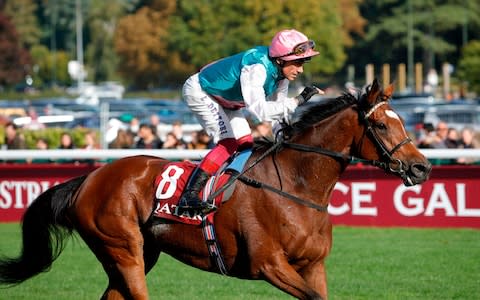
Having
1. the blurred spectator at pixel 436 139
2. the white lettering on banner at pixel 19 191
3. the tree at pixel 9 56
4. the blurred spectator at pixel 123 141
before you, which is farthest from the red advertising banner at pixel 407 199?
the tree at pixel 9 56

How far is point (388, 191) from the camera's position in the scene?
1327cm

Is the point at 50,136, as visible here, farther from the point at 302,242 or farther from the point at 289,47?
the point at 302,242

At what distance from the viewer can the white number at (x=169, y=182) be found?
721 centimetres

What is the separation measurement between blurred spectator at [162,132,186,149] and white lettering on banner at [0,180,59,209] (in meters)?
1.88

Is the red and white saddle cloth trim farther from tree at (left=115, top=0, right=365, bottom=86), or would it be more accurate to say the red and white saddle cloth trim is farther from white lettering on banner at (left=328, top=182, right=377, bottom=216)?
tree at (left=115, top=0, right=365, bottom=86)

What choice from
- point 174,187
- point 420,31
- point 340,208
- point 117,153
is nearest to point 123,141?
point 117,153

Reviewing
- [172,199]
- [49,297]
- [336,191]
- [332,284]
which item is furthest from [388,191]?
[172,199]

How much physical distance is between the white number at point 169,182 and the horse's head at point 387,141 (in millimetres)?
1318

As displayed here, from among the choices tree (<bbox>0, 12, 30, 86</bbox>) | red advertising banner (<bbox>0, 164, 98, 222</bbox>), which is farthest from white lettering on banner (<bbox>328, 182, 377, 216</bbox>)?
tree (<bbox>0, 12, 30, 86</bbox>)

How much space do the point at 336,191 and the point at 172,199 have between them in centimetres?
662

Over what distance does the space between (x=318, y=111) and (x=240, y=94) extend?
0.55 m

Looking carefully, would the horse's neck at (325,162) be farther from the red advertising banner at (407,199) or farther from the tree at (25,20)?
the tree at (25,20)

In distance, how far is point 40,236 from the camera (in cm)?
787

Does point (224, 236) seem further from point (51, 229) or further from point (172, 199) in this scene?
point (51, 229)
